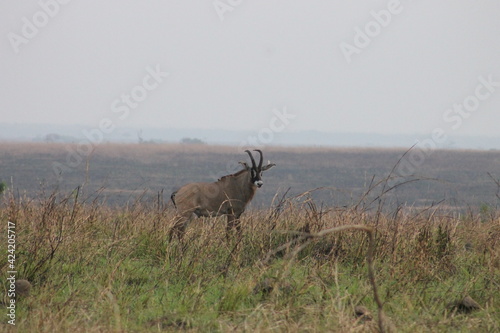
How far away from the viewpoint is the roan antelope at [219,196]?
10.6 meters

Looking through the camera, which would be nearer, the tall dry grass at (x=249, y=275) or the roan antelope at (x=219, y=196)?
the tall dry grass at (x=249, y=275)

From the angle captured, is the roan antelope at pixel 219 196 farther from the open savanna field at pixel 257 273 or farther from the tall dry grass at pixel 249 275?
the tall dry grass at pixel 249 275

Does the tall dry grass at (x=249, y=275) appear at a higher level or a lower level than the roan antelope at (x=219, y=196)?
lower

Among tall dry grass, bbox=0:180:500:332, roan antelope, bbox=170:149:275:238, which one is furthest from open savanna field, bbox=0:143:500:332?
roan antelope, bbox=170:149:275:238

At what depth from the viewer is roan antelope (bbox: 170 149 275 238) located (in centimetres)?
1057

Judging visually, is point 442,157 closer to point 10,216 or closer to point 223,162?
point 223,162

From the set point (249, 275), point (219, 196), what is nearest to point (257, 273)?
point (249, 275)

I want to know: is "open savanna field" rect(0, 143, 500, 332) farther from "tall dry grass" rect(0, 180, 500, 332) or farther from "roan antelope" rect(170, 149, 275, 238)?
"roan antelope" rect(170, 149, 275, 238)

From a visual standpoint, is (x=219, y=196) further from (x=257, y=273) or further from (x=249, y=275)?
(x=257, y=273)

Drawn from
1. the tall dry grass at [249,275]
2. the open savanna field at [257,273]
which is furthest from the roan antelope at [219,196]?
the tall dry grass at [249,275]

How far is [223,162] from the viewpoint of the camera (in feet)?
188

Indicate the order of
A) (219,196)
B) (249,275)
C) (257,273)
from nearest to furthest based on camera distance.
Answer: (257,273) < (249,275) < (219,196)

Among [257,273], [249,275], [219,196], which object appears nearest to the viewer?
[257,273]

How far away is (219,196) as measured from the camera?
36.1 ft
